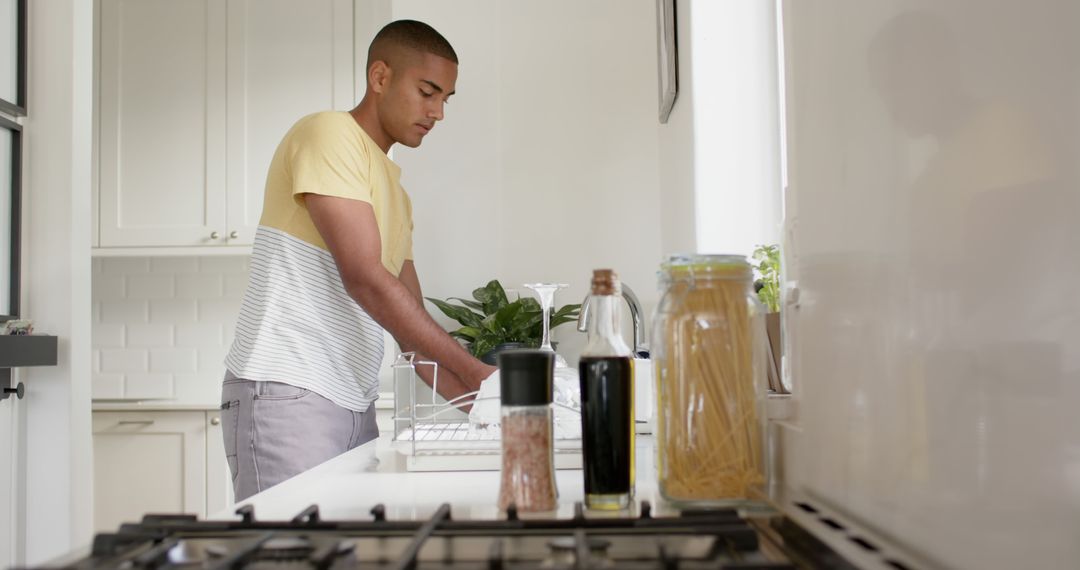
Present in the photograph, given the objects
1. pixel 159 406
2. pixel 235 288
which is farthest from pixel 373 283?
pixel 235 288

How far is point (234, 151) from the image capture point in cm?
345

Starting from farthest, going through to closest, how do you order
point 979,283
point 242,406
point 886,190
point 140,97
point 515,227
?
point 140,97 < point 515,227 < point 242,406 < point 886,190 < point 979,283

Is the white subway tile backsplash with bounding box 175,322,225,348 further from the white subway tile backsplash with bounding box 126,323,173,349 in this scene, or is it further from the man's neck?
the man's neck

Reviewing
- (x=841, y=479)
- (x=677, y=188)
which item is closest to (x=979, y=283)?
(x=841, y=479)

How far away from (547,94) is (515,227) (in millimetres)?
495

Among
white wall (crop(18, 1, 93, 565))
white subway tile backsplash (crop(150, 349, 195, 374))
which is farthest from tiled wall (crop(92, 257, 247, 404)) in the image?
white wall (crop(18, 1, 93, 565))

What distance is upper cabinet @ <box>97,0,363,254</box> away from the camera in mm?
3432

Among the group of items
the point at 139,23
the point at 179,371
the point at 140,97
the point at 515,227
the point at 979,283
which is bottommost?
the point at 179,371

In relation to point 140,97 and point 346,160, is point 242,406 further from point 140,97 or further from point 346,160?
point 140,97

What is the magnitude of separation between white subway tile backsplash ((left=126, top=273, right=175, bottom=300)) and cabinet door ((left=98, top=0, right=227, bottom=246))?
1.19 feet

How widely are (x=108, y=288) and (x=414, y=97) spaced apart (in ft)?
7.53

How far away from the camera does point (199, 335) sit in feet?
12.3

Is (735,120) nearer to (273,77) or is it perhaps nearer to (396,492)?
(396,492)

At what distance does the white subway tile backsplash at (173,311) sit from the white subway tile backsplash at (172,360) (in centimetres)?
12
